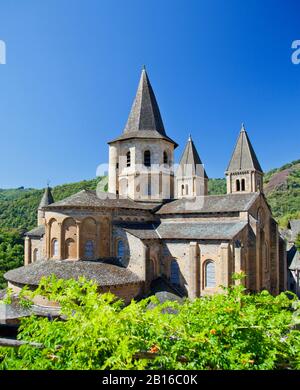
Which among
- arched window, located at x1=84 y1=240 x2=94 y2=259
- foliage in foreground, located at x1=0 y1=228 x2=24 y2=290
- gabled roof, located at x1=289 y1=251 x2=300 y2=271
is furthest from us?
foliage in foreground, located at x1=0 y1=228 x2=24 y2=290

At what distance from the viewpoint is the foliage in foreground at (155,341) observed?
12.4 feet

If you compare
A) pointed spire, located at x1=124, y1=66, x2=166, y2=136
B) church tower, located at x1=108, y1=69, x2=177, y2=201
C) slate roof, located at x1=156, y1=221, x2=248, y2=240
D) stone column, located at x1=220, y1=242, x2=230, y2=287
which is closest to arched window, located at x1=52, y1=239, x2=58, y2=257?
slate roof, located at x1=156, y1=221, x2=248, y2=240

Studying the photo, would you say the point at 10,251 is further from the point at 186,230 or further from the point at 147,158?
Result: the point at 186,230

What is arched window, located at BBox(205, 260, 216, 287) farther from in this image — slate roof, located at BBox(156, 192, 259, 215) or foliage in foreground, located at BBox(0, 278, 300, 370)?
foliage in foreground, located at BBox(0, 278, 300, 370)

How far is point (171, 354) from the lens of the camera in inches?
155

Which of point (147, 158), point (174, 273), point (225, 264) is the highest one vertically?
point (147, 158)

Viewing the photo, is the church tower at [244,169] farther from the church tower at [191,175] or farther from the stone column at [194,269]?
the stone column at [194,269]

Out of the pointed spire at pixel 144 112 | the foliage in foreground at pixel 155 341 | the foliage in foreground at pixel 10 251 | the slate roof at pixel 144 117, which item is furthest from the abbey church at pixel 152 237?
the foliage in foreground at pixel 10 251

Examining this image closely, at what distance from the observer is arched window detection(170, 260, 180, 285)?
954 inches

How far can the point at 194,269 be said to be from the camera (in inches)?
899

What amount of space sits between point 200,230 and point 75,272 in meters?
10.1

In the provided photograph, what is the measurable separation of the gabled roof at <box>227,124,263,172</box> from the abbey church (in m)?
20.5

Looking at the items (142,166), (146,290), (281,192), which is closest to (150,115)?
(142,166)

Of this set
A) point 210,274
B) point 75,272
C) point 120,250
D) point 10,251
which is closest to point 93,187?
point 10,251
